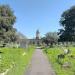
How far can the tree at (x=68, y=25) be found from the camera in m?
99.4

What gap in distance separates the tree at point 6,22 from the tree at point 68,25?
26.4 m

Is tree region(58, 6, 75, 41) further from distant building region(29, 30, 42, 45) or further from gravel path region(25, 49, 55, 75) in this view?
gravel path region(25, 49, 55, 75)

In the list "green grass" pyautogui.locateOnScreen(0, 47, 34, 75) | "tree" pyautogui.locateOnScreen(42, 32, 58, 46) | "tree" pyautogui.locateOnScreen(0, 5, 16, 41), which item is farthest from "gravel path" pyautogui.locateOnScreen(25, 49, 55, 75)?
"tree" pyautogui.locateOnScreen(42, 32, 58, 46)

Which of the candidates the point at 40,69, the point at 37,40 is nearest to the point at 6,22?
the point at 40,69

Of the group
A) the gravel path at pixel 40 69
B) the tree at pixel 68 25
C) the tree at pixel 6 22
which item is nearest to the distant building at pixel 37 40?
the tree at pixel 68 25

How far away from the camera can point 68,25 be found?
101 metres

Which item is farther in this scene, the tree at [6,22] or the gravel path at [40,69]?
the tree at [6,22]

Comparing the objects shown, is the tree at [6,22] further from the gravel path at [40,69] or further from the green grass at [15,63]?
the gravel path at [40,69]

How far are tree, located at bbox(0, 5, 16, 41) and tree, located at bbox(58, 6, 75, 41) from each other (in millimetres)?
26422

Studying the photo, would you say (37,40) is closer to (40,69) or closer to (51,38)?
(51,38)

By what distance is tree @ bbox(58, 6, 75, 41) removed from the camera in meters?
99.4

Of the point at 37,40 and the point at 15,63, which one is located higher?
the point at 37,40

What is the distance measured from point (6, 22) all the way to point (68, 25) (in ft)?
111

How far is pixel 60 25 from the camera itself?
106 meters
